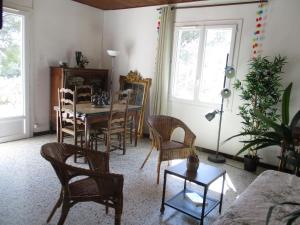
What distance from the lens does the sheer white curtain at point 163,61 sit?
4.61 meters

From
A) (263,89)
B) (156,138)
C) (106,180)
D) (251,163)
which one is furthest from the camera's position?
(251,163)

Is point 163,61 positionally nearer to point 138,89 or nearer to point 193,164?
point 138,89

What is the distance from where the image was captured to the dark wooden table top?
2291 millimetres

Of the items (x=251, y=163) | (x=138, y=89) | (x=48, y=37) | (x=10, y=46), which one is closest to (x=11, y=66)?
(x=10, y=46)

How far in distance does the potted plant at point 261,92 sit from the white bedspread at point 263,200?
1.62 m

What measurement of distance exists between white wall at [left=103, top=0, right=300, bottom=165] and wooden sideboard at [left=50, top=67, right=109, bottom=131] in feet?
1.88

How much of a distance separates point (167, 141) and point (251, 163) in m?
1.31

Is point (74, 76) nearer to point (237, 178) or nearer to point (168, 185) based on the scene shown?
point (168, 185)

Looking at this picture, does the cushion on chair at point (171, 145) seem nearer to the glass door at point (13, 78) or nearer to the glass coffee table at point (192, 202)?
the glass coffee table at point (192, 202)

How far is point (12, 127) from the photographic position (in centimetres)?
435

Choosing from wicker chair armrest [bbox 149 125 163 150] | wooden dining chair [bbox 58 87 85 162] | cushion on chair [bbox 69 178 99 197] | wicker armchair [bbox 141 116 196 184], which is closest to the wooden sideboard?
wooden dining chair [bbox 58 87 85 162]

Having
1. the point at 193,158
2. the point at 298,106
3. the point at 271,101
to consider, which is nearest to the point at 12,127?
the point at 193,158

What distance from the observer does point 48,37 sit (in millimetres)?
4629

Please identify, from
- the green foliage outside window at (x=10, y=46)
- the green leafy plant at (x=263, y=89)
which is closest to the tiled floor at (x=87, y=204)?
the green leafy plant at (x=263, y=89)
